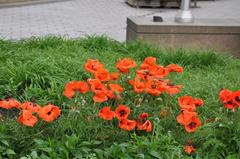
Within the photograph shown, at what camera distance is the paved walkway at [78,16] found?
12609 millimetres

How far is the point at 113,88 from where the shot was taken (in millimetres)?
3322

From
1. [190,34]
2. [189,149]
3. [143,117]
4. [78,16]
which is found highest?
[143,117]

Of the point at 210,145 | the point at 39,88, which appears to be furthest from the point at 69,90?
the point at 39,88

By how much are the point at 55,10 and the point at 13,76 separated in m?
13.0

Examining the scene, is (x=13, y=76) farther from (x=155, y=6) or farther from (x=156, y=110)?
(x=155, y=6)

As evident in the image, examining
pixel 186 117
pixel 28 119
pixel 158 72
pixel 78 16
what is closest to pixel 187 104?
pixel 186 117

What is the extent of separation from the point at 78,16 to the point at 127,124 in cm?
1337

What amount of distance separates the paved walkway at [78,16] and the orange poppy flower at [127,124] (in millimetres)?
7161

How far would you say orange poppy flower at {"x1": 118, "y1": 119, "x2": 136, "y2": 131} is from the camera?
9.98 ft

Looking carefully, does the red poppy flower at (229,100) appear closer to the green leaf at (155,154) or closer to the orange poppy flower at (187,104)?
the orange poppy flower at (187,104)

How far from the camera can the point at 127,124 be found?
3.06 metres

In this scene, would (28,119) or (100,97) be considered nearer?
(28,119)

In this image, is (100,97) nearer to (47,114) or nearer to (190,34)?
(47,114)

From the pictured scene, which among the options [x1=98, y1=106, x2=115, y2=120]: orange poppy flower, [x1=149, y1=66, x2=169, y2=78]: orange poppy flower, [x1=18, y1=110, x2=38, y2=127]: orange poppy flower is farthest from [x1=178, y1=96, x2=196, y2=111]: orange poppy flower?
[x1=18, y1=110, x2=38, y2=127]: orange poppy flower
